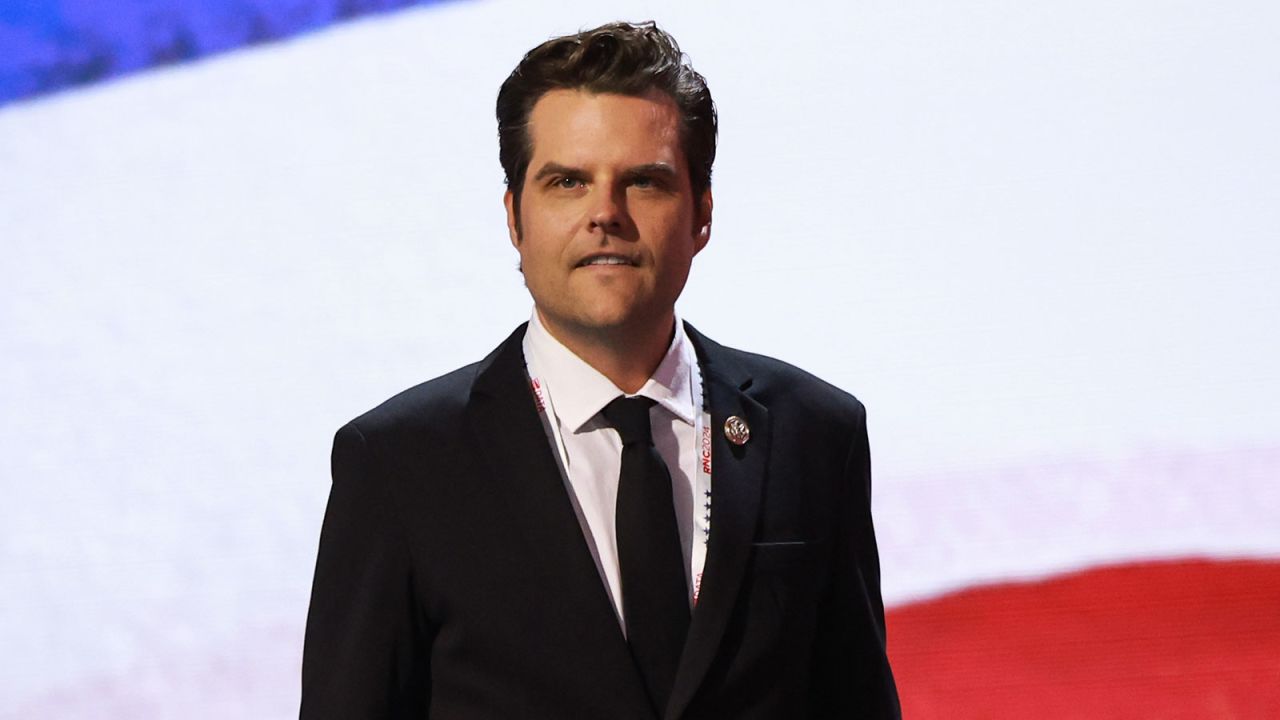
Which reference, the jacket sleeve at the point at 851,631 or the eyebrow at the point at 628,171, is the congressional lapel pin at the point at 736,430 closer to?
the jacket sleeve at the point at 851,631

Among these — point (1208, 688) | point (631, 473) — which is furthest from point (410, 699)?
point (1208, 688)

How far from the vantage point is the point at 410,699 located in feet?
4.46

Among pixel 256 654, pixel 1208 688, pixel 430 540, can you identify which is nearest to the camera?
pixel 430 540

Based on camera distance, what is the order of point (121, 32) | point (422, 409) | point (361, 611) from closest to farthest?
point (361, 611) < point (422, 409) < point (121, 32)

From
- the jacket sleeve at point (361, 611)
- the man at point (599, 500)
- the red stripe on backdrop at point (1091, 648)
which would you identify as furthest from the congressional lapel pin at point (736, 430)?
the red stripe on backdrop at point (1091, 648)

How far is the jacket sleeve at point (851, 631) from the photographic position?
1.47 metres

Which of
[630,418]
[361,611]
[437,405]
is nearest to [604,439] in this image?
[630,418]

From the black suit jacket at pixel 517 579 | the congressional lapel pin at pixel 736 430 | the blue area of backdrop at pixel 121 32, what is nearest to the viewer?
the black suit jacket at pixel 517 579

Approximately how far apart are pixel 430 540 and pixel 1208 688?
1.43 metres

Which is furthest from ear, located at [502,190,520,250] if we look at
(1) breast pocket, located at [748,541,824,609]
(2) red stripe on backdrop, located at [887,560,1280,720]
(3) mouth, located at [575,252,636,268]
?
(2) red stripe on backdrop, located at [887,560,1280,720]

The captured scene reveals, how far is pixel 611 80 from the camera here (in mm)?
1408

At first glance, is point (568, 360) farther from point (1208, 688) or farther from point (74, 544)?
point (1208, 688)

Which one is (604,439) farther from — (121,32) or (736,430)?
(121,32)

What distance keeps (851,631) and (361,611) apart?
1.51ft
